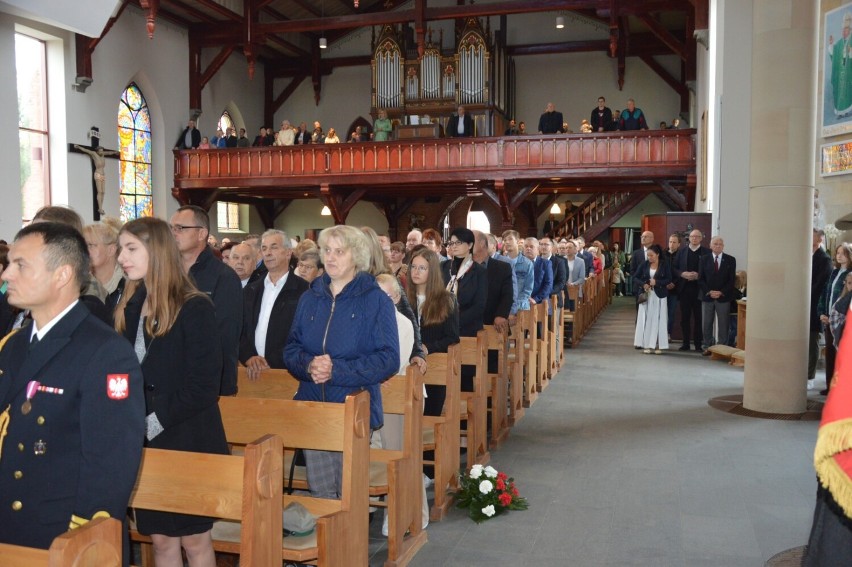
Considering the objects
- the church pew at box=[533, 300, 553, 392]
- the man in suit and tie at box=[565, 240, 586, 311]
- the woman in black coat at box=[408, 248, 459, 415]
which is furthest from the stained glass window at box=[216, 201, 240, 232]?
the woman in black coat at box=[408, 248, 459, 415]

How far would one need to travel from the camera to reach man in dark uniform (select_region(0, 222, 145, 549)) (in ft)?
6.36


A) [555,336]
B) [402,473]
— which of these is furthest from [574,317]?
[402,473]

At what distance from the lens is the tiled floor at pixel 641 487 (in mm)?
3727

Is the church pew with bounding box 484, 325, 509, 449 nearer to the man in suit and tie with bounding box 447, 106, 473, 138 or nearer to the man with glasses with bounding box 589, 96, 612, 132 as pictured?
the man with glasses with bounding box 589, 96, 612, 132

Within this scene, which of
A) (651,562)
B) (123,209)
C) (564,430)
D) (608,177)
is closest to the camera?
(651,562)

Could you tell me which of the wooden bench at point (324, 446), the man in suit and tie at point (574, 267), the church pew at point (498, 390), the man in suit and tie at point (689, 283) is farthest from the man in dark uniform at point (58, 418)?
the man in suit and tie at point (574, 267)

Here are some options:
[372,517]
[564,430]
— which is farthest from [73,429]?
[564,430]

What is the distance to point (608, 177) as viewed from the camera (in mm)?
15930

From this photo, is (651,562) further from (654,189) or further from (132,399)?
(654,189)

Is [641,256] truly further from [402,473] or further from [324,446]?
[324,446]

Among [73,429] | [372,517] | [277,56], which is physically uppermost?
[277,56]

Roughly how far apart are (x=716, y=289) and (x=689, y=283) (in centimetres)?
50

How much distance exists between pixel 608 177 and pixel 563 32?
722cm

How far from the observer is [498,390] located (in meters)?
5.72
